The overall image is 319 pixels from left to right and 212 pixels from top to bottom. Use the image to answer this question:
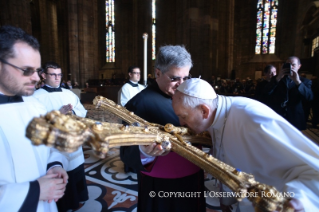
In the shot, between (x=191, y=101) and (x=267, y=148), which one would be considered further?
(x=191, y=101)

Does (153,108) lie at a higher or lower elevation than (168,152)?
higher

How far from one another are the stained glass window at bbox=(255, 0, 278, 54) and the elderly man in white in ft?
80.5

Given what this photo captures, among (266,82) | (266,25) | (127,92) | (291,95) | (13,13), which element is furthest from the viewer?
(266,25)

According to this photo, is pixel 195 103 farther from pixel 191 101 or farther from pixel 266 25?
pixel 266 25

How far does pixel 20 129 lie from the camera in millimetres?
1185

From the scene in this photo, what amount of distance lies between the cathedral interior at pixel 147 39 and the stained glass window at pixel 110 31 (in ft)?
0.37

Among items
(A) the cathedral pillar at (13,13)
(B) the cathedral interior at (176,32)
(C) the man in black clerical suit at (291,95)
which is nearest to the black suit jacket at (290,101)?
(C) the man in black clerical suit at (291,95)

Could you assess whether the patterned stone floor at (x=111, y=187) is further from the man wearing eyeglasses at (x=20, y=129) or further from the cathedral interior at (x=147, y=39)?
the man wearing eyeglasses at (x=20, y=129)

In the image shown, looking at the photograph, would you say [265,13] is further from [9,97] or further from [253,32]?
[9,97]

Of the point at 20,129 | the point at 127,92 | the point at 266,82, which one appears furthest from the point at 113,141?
the point at 266,82

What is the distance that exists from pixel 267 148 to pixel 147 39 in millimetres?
15820

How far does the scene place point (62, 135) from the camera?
1.88 ft

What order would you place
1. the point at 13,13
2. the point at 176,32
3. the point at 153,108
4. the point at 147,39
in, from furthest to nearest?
the point at 147,39 → the point at 176,32 → the point at 13,13 → the point at 153,108

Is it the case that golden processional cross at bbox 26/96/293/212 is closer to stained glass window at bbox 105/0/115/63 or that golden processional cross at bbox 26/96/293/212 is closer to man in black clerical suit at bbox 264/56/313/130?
man in black clerical suit at bbox 264/56/313/130
